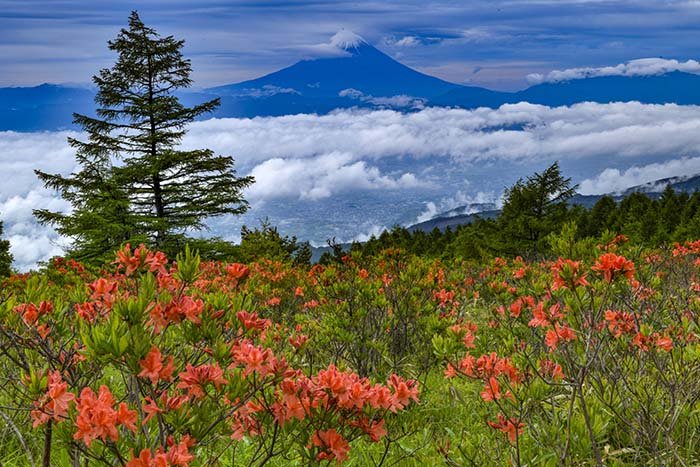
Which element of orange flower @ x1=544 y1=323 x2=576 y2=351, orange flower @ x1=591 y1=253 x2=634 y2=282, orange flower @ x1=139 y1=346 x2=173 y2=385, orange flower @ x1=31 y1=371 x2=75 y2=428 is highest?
orange flower @ x1=591 y1=253 x2=634 y2=282

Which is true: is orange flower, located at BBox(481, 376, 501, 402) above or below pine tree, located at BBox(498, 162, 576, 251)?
above

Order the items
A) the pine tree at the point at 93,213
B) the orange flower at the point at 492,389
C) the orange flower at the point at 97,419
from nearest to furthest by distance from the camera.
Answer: the orange flower at the point at 97,419
the orange flower at the point at 492,389
the pine tree at the point at 93,213

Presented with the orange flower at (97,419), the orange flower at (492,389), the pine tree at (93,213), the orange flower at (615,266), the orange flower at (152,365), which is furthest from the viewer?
the pine tree at (93,213)

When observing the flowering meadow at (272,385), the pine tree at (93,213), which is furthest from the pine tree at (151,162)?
the flowering meadow at (272,385)

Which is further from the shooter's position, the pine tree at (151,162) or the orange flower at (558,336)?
the pine tree at (151,162)

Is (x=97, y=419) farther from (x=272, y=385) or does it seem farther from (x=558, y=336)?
(x=558, y=336)

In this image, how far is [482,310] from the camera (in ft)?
32.4

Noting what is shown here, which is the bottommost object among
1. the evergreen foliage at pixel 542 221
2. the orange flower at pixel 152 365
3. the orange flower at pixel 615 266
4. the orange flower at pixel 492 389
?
the evergreen foliage at pixel 542 221

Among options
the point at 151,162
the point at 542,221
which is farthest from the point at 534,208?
the point at 151,162

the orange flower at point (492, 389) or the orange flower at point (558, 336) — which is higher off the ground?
the orange flower at point (558, 336)

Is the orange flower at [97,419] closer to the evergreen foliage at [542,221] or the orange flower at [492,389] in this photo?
the orange flower at [492,389]

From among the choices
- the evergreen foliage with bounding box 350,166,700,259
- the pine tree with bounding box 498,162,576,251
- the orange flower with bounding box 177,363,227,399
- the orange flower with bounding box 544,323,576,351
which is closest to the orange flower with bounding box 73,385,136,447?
the orange flower with bounding box 177,363,227,399

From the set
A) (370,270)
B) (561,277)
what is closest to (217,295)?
(561,277)

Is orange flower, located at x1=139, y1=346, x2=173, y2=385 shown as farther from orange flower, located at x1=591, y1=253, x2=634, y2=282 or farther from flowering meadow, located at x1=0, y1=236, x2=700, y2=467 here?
orange flower, located at x1=591, y1=253, x2=634, y2=282
